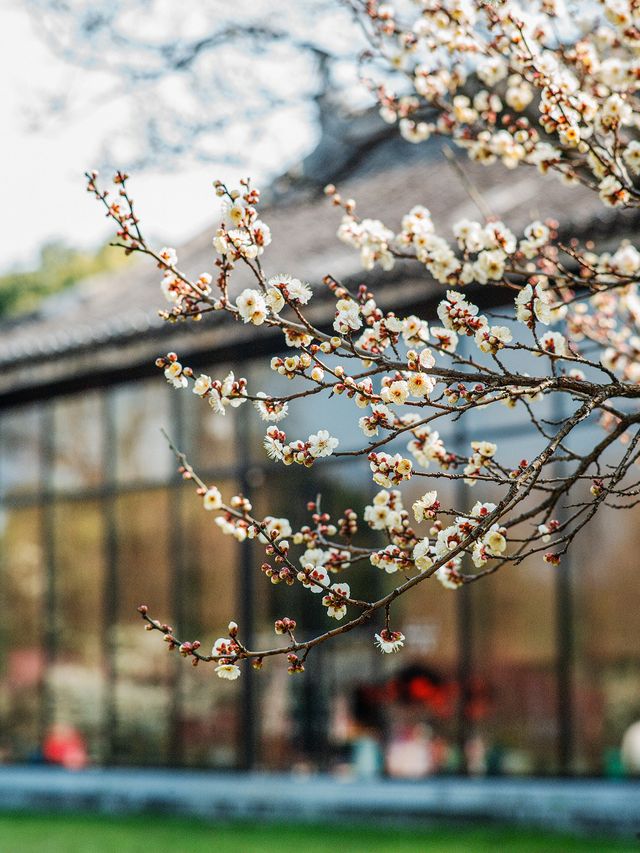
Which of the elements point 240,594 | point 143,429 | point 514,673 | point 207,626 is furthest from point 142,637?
point 514,673

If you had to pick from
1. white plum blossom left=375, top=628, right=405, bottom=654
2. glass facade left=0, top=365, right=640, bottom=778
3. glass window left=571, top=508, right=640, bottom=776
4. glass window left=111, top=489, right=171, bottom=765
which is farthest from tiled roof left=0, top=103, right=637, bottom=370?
white plum blossom left=375, top=628, right=405, bottom=654

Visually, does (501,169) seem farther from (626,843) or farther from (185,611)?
(626,843)

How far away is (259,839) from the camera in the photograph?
8305 mm

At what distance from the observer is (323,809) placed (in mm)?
9016

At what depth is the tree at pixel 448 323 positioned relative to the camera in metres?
2.84

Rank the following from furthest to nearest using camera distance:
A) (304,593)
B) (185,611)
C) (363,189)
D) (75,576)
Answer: (363,189)
(75,576)
(185,611)
(304,593)

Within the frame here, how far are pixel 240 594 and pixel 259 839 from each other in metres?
2.39

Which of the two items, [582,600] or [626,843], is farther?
[582,600]

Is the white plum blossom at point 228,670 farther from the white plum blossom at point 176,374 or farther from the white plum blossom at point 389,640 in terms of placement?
the white plum blossom at point 176,374

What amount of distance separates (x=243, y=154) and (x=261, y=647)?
4700 mm

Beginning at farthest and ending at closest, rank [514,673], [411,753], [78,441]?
[78,441]
[411,753]
[514,673]

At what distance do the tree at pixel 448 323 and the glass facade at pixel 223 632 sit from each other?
4.35m

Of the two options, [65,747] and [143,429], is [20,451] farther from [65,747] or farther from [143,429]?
[65,747]

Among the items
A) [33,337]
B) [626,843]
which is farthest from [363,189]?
[626,843]
